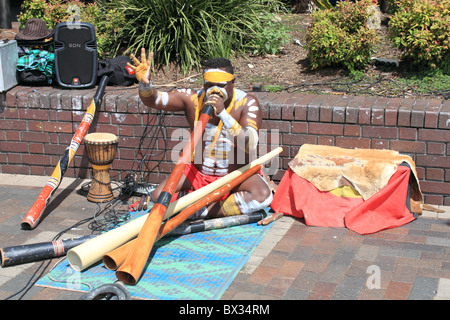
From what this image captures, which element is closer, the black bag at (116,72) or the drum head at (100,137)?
the drum head at (100,137)

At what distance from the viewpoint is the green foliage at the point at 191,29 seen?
646 cm

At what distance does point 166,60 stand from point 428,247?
12.0 feet

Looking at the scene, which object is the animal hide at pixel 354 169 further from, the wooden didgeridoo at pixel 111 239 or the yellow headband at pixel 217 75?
the yellow headband at pixel 217 75

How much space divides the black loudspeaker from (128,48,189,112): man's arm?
1287 millimetres

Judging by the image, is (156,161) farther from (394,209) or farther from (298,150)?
(394,209)

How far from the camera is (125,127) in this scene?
555cm

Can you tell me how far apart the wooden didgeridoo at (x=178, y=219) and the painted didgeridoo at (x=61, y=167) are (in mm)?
1073

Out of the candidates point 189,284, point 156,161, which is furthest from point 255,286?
point 156,161

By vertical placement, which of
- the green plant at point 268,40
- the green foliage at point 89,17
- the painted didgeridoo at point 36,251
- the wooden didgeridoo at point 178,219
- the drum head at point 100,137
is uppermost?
the green foliage at point 89,17

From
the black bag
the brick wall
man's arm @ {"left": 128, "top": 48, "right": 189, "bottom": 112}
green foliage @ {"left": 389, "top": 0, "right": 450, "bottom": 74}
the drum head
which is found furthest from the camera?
the black bag

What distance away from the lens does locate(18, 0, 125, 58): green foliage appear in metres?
6.77

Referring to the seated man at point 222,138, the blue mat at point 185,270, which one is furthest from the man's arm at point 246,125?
the blue mat at point 185,270

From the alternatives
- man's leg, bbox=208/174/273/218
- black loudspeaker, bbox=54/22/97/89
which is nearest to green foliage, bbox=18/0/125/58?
black loudspeaker, bbox=54/22/97/89

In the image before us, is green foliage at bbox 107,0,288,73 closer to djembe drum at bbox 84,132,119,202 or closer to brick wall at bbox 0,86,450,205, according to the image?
brick wall at bbox 0,86,450,205
